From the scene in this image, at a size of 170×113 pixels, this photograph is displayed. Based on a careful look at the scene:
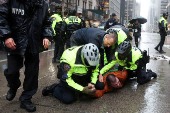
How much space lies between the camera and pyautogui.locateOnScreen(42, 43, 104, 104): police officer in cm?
285

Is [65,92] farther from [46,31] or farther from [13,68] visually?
[46,31]

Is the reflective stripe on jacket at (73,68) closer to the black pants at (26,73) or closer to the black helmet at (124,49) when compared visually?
the black pants at (26,73)

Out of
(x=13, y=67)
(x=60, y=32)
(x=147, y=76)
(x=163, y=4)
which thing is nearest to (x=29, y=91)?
(x=13, y=67)

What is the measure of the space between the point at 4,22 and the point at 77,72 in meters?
1.33

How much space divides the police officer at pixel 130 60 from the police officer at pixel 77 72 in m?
0.79

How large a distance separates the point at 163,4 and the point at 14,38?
688 ft

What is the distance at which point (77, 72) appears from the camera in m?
3.10

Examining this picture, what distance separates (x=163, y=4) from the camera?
190 metres

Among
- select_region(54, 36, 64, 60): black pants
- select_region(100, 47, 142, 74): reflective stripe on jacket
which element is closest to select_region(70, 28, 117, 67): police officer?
select_region(100, 47, 142, 74): reflective stripe on jacket

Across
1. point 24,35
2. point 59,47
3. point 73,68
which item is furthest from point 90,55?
point 59,47

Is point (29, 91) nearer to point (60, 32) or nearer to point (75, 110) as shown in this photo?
point (75, 110)

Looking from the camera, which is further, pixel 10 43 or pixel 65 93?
pixel 65 93

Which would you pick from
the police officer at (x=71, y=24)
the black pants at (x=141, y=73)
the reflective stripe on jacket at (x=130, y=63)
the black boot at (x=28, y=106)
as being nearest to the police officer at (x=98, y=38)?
the reflective stripe on jacket at (x=130, y=63)

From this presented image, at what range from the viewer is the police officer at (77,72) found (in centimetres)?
285
